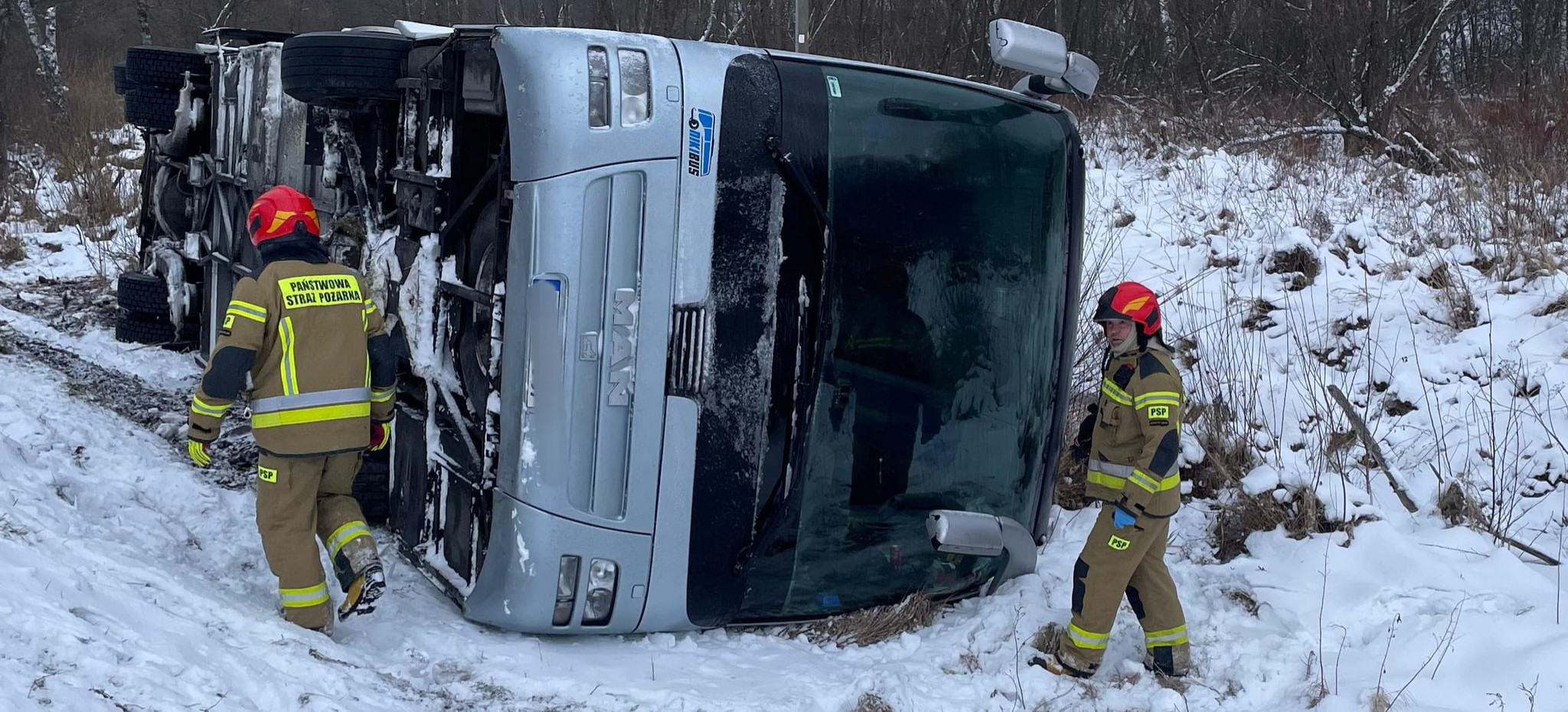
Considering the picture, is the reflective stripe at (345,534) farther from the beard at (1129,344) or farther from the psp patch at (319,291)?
the beard at (1129,344)

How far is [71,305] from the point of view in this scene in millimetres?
8242

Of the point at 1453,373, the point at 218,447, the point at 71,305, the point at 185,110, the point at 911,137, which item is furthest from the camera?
the point at 71,305

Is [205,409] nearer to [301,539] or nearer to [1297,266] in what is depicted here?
[301,539]

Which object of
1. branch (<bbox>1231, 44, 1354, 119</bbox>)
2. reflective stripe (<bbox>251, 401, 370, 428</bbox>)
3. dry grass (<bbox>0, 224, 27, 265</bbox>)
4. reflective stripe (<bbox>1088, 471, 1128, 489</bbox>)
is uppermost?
branch (<bbox>1231, 44, 1354, 119</bbox>)

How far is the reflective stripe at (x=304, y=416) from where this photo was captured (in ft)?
11.8

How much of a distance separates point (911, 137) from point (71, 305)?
23.3 ft

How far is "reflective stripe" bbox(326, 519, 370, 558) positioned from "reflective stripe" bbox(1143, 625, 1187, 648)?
8.40ft

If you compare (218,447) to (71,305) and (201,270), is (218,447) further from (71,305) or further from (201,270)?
(71,305)

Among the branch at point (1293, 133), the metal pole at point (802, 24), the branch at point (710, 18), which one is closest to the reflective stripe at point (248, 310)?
the metal pole at point (802, 24)

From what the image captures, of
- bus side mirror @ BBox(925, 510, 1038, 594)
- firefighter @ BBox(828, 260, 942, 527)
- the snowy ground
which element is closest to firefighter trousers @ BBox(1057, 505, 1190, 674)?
the snowy ground

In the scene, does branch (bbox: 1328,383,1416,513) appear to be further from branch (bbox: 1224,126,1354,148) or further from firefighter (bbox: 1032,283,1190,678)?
branch (bbox: 1224,126,1354,148)

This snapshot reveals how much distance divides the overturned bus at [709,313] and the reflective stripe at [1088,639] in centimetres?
35

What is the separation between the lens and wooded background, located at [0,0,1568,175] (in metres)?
10.0

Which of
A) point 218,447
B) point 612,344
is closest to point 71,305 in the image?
point 218,447
